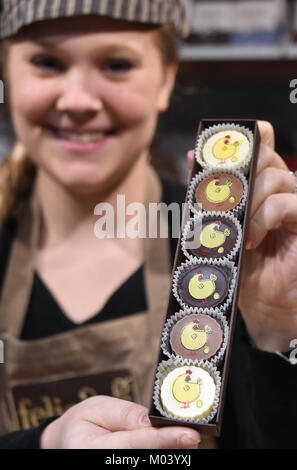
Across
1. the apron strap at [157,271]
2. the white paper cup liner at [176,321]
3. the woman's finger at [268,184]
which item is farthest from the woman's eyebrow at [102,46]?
the white paper cup liner at [176,321]

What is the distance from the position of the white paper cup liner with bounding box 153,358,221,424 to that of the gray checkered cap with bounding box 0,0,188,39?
61 cm

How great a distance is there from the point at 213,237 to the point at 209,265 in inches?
1.3

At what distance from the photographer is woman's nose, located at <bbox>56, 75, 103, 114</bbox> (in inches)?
35.1

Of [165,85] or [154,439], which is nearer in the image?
[154,439]

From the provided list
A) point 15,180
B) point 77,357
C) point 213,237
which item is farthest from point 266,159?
point 15,180

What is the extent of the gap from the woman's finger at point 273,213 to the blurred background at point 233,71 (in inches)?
30.8

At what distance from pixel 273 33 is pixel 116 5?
66 centimetres

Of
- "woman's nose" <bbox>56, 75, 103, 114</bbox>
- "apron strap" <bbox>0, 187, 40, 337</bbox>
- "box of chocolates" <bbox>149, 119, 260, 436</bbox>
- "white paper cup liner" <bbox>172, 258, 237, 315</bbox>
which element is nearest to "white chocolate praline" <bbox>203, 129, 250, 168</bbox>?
"box of chocolates" <bbox>149, 119, 260, 436</bbox>

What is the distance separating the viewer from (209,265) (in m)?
0.58

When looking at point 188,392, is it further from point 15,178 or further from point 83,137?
point 15,178

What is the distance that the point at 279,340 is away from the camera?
26.7 inches

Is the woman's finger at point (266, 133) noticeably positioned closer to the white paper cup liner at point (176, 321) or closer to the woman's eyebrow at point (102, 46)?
the white paper cup liner at point (176, 321)
